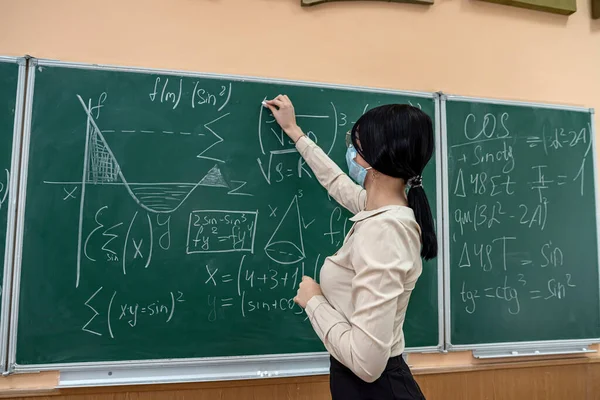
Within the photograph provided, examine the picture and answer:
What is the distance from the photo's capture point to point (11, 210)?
5.41 ft

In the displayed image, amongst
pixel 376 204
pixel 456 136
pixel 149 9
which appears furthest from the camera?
pixel 456 136

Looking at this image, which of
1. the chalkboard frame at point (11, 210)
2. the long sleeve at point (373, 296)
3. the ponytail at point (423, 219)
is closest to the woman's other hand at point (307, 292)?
the long sleeve at point (373, 296)

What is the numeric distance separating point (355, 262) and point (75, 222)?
1.29 metres

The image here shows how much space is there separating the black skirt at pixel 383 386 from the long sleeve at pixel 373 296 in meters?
0.12

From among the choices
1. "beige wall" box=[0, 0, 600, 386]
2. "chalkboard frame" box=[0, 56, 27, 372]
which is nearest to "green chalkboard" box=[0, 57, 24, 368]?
"chalkboard frame" box=[0, 56, 27, 372]

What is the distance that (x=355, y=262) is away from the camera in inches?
43.5

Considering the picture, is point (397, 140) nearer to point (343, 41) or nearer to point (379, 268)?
point (379, 268)

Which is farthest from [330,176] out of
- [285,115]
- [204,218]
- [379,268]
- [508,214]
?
[508,214]

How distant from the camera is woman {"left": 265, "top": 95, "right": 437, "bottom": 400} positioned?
3.42ft

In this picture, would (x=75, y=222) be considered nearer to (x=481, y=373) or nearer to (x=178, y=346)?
(x=178, y=346)

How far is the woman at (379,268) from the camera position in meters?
1.04

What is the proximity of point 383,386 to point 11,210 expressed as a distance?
1.64m

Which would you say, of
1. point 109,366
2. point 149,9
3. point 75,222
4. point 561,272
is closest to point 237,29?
point 149,9

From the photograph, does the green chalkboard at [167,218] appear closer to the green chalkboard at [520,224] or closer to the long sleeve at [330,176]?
the long sleeve at [330,176]
